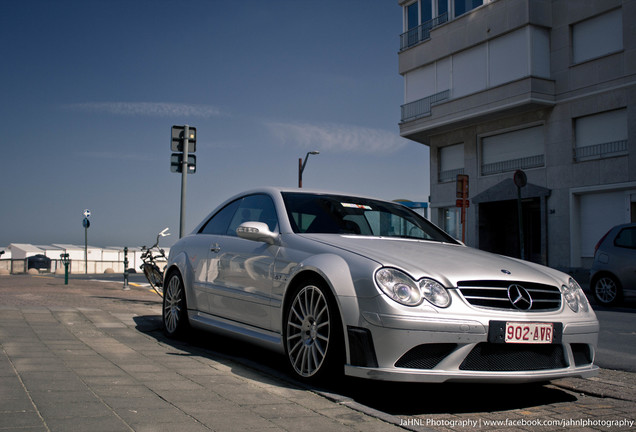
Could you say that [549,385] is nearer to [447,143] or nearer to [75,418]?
[75,418]

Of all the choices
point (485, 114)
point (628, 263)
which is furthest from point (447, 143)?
point (628, 263)

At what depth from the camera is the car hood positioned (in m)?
4.00

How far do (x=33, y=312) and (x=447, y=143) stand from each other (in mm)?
21083

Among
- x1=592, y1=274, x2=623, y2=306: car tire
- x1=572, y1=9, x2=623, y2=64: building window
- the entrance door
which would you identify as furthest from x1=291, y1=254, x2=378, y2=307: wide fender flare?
the entrance door

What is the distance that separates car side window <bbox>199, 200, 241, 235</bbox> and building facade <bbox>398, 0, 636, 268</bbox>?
17538mm

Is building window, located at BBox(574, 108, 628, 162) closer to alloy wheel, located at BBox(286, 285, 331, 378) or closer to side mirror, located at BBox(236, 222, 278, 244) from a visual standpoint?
side mirror, located at BBox(236, 222, 278, 244)

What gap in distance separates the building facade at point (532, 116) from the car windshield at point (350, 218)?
17.2 metres

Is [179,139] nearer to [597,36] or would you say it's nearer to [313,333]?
[313,333]

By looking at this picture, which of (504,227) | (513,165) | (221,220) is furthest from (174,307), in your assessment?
(504,227)

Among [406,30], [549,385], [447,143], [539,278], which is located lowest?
[549,385]

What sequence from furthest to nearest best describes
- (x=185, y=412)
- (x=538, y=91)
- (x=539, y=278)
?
(x=538, y=91) → (x=539, y=278) → (x=185, y=412)

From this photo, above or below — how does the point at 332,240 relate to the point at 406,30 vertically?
below

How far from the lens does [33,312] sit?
27.2 feet

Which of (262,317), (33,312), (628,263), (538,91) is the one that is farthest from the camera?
(538,91)
